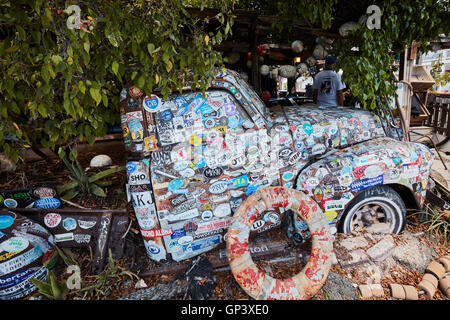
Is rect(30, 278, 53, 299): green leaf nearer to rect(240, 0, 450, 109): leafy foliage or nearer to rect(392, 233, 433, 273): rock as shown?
rect(392, 233, 433, 273): rock

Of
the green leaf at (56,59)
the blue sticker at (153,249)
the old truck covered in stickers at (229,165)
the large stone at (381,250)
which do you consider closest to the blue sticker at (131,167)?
the old truck covered in stickers at (229,165)

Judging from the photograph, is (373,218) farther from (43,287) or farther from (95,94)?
(43,287)

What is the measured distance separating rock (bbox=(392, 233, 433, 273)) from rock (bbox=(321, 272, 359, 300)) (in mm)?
724

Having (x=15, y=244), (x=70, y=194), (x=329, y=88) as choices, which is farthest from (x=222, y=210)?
(x=329, y=88)

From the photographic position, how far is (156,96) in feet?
7.59

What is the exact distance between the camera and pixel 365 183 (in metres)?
2.63

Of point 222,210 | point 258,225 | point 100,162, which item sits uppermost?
point 100,162

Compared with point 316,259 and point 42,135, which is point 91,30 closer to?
point 42,135

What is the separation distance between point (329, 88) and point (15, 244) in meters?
4.68

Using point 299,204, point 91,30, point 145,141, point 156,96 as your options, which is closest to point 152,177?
point 145,141

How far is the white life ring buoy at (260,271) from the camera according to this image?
85.0 inches

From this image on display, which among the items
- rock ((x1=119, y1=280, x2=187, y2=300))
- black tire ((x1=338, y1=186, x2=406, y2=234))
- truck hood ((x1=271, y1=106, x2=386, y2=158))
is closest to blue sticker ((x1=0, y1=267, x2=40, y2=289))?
rock ((x1=119, y1=280, x2=187, y2=300))

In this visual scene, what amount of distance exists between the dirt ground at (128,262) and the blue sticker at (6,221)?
0.58 meters

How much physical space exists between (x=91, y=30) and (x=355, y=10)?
151 inches
